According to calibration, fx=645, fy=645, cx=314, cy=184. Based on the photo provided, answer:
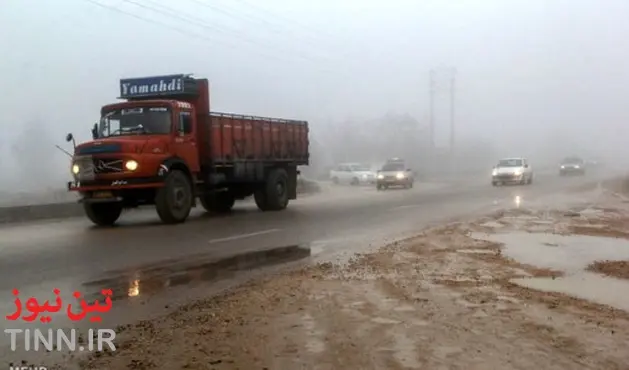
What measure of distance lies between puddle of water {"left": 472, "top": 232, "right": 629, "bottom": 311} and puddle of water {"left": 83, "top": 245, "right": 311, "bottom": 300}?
3660 mm

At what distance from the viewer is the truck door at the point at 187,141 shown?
1584 cm

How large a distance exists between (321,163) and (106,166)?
6092 centimetres

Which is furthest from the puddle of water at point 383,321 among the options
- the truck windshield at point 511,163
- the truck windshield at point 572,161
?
the truck windshield at point 572,161

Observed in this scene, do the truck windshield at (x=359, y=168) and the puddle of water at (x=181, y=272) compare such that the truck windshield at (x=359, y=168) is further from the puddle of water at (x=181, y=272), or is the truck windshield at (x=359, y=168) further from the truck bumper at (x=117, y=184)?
the puddle of water at (x=181, y=272)

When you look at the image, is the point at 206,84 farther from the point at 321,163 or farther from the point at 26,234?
the point at 321,163

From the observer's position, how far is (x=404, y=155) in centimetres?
8219

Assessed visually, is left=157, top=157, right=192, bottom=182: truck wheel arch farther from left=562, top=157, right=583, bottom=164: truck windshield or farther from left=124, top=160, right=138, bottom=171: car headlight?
left=562, top=157, right=583, bottom=164: truck windshield

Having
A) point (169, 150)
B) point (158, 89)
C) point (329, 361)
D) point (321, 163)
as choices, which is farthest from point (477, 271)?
point (321, 163)

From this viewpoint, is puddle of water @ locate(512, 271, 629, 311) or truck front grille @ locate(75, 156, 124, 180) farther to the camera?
truck front grille @ locate(75, 156, 124, 180)

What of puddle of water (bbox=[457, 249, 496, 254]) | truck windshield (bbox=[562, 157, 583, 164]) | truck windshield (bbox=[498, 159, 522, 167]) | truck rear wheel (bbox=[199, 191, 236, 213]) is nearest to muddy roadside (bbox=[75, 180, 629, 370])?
puddle of water (bbox=[457, 249, 496, 254])

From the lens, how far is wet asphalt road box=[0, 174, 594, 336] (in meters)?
8.68

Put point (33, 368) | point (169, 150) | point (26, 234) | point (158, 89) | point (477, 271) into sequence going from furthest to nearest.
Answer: point (158, 89), point (169, 150), point (26, 234), point (477, 271), point (33, 368)

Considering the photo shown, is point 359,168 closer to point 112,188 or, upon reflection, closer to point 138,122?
point 138,122

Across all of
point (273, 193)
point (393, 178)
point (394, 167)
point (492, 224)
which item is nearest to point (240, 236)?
point (492, 224)
